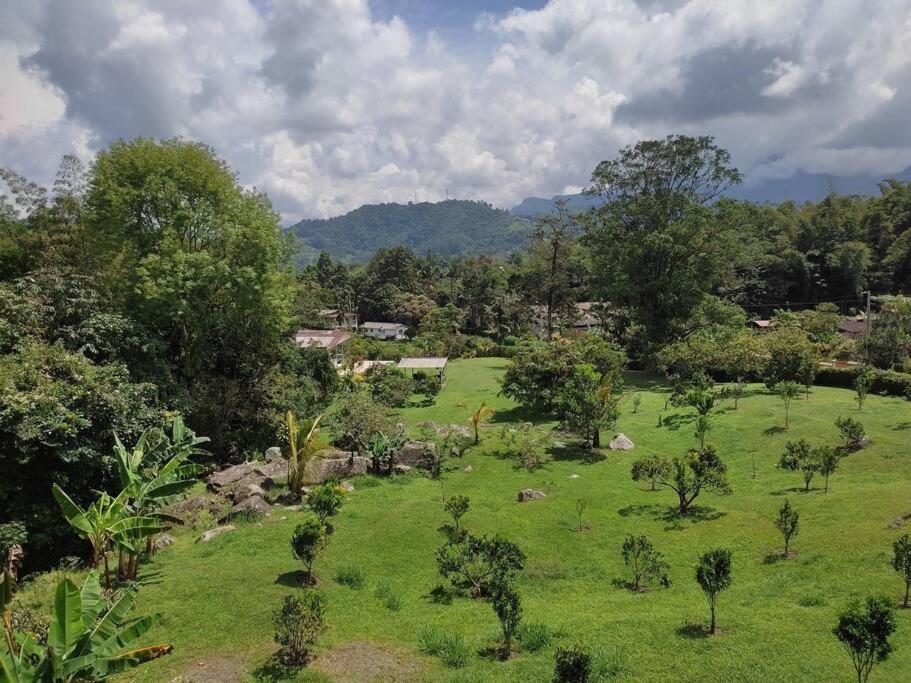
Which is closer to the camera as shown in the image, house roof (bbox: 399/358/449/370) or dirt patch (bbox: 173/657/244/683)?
dirt patch (bbox: 173/657/244/683)

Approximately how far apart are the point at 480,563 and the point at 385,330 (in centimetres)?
6814

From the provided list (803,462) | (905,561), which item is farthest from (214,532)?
(803,462)

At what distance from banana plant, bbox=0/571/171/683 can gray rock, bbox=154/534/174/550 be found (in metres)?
5.94

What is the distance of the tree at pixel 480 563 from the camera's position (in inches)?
427

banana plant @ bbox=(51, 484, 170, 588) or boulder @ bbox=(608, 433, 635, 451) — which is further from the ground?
banana plant @ bbox=(51, 484, 170, 588)

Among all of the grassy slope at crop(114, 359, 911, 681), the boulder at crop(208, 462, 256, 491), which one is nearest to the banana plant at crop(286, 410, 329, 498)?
the grassy slope at crop(114, 359, 911, 681)

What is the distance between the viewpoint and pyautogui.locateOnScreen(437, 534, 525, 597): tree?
10844 mm

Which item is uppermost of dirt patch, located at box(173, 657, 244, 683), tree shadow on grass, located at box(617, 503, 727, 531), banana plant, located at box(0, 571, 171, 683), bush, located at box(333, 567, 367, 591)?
banana plant, located at box(0, 571, 171, 683)

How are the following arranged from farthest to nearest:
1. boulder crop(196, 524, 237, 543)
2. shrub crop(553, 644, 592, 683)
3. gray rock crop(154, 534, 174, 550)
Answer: boulder crop(196, 524, 237, 543) → gray rock crop(154, 534, 174, 550) → shrub crop(553, 644, 592, 683)

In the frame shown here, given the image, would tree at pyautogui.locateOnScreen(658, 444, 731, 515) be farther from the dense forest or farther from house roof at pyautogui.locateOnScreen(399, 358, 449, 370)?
house roof at pyautogui.locateOnScreen(399, 358, 449, 370)

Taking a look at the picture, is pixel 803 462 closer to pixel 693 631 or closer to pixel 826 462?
pixel 826 462

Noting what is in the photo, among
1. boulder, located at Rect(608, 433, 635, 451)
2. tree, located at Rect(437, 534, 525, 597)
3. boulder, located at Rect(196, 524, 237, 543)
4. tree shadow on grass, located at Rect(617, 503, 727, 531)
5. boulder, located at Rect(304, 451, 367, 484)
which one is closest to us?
tree, located at Rect(437, 534, 525, 597)

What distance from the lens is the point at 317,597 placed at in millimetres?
8844

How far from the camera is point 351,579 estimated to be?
38.1 feet
